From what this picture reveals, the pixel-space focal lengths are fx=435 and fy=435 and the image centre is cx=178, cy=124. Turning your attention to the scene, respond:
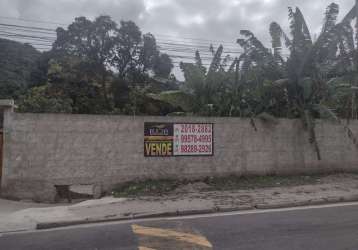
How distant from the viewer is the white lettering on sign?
514 inches

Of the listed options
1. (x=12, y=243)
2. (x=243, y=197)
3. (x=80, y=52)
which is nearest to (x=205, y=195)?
(x=243, y=197)

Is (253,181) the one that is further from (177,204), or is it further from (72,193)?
(72,193)

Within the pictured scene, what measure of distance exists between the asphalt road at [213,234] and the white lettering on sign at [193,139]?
4.07m

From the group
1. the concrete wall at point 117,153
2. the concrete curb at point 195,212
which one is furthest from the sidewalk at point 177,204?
the concrete wall at point 117,153

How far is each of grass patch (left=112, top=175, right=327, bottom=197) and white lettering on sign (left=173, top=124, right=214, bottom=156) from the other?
885 millimetres

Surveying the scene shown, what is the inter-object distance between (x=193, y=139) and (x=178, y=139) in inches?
20.0

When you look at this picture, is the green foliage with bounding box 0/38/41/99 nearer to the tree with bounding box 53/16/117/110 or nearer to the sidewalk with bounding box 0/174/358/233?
the tree with bounding box 53/16/117/110

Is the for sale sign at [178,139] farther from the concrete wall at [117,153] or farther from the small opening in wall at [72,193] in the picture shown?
the small opening in wall at [72,193]

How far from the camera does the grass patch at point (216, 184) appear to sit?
12.1 m

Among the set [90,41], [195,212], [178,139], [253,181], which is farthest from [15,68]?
[195,212]

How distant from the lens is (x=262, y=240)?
6922mm

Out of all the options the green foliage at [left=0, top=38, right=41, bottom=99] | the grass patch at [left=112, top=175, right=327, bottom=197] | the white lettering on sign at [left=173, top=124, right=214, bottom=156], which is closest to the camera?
the grass patch at [left=112, top=175, right=327, bottom=197]

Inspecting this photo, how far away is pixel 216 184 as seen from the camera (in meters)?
13.0

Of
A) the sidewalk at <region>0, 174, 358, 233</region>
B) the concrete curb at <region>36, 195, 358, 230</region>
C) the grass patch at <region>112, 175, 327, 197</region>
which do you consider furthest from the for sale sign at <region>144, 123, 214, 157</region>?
the concrete curb at <region>36, 195, 358, 230</region>
